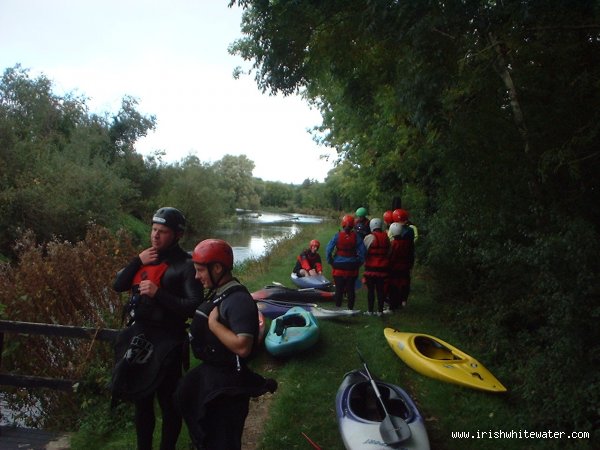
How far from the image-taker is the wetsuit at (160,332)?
9.42ft

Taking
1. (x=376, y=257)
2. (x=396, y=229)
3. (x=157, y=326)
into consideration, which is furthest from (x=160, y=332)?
(x=396, y=229)

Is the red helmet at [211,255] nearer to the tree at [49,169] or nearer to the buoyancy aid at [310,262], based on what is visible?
the buoyancy aid at [310,262]

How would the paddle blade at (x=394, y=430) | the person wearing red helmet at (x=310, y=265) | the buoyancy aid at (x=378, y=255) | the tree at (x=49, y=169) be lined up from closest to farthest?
the paddle blade at (x=394, y=430), the buoyancy aid at (x=378, y=255), the person wearing red helmet at (x=310, y=265), the tree at (x=49, y=169)

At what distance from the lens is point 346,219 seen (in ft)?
24.7

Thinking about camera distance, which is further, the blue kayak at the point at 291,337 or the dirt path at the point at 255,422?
the blue kayak at the point at 291,337

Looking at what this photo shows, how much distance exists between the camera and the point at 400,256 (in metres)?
7.47

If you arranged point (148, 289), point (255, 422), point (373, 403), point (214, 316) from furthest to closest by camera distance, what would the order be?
point (255, 422) < point (373, 403) < point (148, 289) < point (214, 316)

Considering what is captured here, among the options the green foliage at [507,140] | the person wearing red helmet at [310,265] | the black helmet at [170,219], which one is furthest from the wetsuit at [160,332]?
the person wearing red helmet at [310,265]

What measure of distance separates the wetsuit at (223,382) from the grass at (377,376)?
5.53 ft

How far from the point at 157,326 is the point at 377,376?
10.5 feet

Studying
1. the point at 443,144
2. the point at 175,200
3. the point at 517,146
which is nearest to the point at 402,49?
the point at 443,144

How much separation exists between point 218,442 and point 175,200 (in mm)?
31946

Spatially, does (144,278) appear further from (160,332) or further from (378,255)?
(378,255)

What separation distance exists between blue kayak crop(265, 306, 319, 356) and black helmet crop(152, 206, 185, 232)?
121 inches
